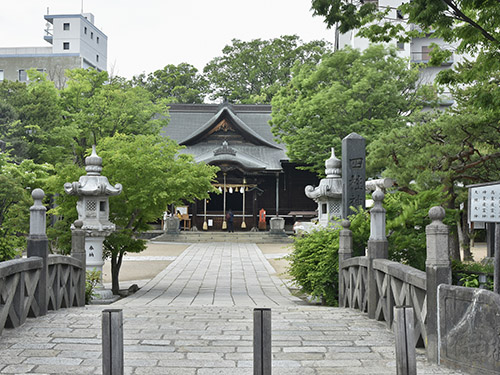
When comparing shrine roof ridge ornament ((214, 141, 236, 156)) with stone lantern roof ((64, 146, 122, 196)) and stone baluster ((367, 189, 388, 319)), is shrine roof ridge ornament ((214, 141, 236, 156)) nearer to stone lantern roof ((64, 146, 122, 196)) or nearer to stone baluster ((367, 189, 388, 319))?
stone lantern roof ((64, 146, 122, 196))

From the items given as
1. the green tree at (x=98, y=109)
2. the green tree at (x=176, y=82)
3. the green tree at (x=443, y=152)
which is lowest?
the green tree at (x=443, y=152)

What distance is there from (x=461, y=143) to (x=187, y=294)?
7169 millimetres

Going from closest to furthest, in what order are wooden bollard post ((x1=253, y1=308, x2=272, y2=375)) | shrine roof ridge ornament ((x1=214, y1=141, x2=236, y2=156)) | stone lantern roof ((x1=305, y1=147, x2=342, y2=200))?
wooden bollard post ((x1=253, y1=308, x2=272, y2=375))
stone lantern roof ((x1=305, y1=147, x2=342, y2=200))
shrine roof ridge ornament ((x1=214, y1=141, x2=236, y2=156))

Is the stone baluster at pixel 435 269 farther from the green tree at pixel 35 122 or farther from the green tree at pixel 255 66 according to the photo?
the green tree at pixel 255 66

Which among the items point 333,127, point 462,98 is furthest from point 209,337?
point 333,127

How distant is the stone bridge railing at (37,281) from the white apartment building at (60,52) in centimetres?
4521

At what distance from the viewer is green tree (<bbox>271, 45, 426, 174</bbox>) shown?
26.8m

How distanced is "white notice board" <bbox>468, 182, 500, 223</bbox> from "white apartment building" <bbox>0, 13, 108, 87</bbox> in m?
50.5

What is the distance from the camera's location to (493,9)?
8.47 metres

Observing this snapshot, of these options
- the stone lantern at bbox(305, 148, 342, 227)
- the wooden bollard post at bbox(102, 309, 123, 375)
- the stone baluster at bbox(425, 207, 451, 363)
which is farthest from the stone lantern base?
the wooden bollard post at bbox(102, 309, 123, 375)

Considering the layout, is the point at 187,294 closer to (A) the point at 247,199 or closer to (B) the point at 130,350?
(B) the point at 130,350

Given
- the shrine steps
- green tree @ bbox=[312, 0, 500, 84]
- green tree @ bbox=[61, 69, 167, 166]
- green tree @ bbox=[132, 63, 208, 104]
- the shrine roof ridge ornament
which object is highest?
green tree @ bbox=[132, 63, 208, 104]

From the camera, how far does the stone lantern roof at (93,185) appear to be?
13656mm

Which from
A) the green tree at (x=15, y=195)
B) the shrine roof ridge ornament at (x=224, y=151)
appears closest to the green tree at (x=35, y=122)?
the green tree at (x=15, y=195)
